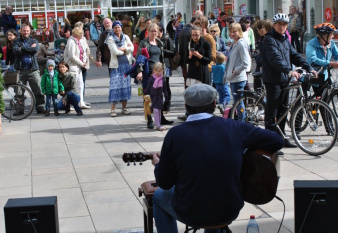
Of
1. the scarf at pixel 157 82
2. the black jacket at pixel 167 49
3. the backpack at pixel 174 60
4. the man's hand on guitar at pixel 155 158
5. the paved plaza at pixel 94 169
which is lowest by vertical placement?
the paved plaza at pixel 94 169

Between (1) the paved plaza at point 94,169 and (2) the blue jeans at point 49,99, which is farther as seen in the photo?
(2) the blue jeans at point 49,99

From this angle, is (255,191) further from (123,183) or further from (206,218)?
(123,183)

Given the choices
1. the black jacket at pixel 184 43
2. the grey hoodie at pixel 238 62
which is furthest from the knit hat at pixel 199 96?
the black jacket at pixel 184 43

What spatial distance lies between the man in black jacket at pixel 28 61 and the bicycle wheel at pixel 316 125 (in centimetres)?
620

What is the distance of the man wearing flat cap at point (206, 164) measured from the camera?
4.18m

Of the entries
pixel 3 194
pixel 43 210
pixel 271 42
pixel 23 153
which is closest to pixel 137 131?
pixel 23 153

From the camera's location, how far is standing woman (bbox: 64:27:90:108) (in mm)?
13531

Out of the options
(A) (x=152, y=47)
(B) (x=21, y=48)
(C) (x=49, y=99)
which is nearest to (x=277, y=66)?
(A) (x=152, y=47)

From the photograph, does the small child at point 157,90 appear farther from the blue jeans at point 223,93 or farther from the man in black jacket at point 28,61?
the man in black jacket at point 28,61

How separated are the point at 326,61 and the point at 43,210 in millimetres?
5921

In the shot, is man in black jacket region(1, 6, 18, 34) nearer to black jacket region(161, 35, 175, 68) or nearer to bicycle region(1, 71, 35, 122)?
bicycle region(1, 71, 35, 122)

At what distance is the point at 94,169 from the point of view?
841 centimetres

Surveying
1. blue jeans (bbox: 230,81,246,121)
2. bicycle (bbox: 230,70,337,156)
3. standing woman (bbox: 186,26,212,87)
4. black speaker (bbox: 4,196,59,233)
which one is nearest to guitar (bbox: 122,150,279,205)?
black speaker (bbox: 4,196,59,233)

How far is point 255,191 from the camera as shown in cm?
431
